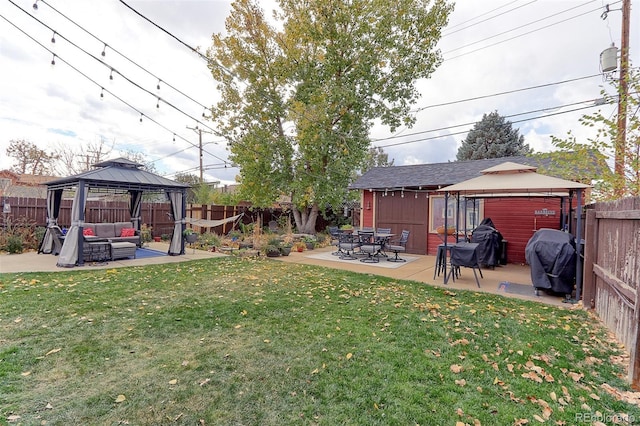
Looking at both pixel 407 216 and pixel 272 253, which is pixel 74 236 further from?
pixel 407 216

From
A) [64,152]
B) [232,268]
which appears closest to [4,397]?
[232,268]

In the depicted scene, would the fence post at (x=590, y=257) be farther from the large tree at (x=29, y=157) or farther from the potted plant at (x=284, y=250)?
the large tree at (x=29, y=157)

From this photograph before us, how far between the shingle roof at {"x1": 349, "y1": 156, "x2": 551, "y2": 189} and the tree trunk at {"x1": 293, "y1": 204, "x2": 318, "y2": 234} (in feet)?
8.57

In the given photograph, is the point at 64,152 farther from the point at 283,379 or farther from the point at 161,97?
the point at 283,379

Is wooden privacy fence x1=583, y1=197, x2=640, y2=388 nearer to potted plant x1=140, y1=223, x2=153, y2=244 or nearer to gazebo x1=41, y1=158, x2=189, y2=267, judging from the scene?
gazebo x1=41, y1=158, x2=189, y2=267

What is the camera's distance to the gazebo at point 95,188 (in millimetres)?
6984

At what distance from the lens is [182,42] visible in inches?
212

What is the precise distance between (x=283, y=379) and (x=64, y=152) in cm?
2458

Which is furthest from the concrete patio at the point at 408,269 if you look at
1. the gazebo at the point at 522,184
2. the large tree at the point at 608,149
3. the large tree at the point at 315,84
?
the large tree at the point at 315,84

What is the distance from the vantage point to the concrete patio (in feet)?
18.1

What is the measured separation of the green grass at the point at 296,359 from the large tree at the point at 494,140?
1770cm

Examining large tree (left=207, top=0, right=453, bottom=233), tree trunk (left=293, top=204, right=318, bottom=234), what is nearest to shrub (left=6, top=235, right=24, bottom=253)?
large tree (left=207, top=0, right=453, bottom=233)

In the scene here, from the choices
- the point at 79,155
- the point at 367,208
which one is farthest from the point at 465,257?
the point at 79,155

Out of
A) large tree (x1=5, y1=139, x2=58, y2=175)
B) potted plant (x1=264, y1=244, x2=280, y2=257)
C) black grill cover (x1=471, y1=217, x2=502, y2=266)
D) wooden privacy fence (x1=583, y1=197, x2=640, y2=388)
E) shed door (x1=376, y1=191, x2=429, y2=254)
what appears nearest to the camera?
wooden privacy fence (x1=583, y1=197, x2=640, y2=388)
